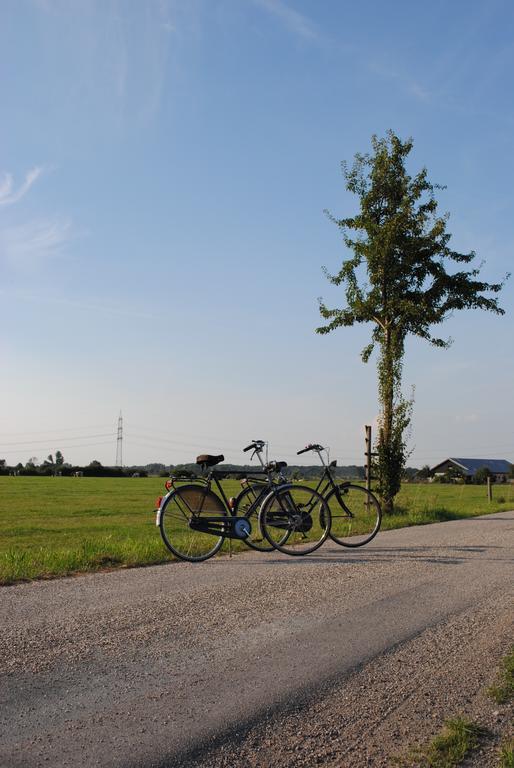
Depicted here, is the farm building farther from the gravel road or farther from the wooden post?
the gravel road

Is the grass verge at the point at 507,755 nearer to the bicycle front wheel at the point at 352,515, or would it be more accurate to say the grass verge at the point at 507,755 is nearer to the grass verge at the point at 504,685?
the grass verge at the point at 504,685

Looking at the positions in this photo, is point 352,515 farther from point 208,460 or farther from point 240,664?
point 240,664

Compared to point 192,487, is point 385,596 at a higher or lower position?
lower

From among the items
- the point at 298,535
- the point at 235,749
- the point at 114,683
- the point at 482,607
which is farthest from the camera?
the point at 298,535

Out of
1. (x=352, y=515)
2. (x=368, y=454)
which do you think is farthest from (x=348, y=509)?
(x=368, y=454)

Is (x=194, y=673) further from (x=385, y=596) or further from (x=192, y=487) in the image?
(x=192, y=487)

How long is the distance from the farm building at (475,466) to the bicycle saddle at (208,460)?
332 feet

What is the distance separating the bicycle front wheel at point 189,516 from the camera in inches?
339

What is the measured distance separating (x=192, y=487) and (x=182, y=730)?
17.7ft

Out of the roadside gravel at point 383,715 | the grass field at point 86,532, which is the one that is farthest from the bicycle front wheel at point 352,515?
the roadside gravel at point 383,715

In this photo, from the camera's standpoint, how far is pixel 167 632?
202 inches

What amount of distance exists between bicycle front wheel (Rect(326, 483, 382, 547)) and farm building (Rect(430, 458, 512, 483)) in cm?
9892

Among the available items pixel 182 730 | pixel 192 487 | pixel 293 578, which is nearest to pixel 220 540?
pixel 192 487

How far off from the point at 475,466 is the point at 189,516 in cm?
Result: 11018
